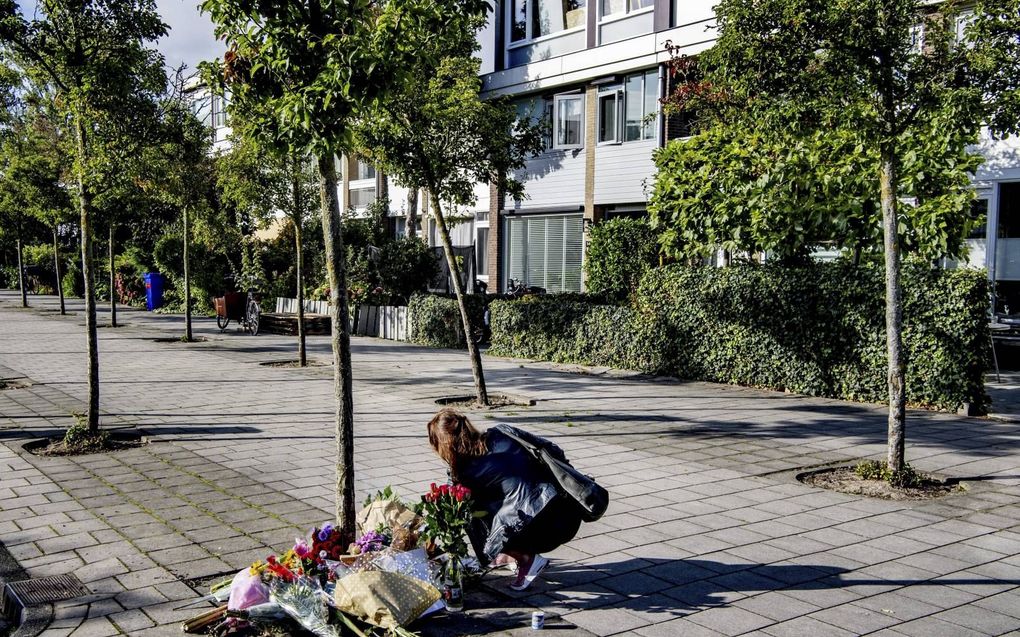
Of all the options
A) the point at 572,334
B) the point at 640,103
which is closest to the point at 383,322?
the point at 572,334

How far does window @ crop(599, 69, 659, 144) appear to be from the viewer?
22.3 meters

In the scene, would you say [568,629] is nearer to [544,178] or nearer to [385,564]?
[385,564]

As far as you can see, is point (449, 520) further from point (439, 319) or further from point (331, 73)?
point (439, 319)

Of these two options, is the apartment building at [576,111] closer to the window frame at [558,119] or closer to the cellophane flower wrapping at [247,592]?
the window frame at [558,119]

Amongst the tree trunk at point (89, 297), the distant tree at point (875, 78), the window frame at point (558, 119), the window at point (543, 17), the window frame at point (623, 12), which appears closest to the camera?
the distant tree at point (875, 78)

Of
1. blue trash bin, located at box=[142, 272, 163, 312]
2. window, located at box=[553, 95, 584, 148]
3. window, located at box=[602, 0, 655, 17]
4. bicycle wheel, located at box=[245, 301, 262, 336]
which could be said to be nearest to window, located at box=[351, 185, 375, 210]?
blue trash bin, located at box=[142, 272, 163, 312]

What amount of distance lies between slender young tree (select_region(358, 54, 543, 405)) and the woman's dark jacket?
6.32 metres

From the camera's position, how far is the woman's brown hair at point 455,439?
17.7 ft

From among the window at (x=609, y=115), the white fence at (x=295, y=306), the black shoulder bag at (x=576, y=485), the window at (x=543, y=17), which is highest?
the window at (x=543, y=17)

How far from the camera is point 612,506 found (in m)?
7.33

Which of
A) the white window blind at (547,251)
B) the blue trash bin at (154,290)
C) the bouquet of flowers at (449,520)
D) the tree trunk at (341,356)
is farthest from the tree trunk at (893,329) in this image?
the blue trash bin at (154,290)

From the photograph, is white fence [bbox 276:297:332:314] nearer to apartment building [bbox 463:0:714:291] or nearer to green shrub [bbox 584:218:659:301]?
apartment building [bbox 463:0:714:291]

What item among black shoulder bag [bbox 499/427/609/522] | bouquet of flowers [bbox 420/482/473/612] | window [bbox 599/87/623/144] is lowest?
bouquet of flowers [bbox 420/482/473/612]

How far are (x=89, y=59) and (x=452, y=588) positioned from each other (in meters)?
7.57
